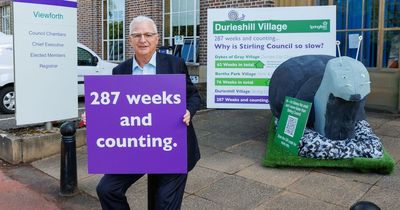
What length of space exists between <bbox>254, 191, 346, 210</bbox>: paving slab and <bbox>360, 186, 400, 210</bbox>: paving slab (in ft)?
1.26

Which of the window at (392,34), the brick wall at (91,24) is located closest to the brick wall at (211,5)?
the window at (392,34)

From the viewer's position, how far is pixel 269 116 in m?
8.14

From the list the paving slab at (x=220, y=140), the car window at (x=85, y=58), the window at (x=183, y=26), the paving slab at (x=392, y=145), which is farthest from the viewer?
the window at (x=183, y=26)

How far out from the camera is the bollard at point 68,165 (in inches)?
179

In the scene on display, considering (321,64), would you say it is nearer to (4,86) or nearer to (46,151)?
(46,151)

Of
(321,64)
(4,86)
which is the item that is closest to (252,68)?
(321,64)

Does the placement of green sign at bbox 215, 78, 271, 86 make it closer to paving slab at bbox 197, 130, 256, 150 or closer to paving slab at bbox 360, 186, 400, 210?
paving slab at bbox 197, 130, 256, 150

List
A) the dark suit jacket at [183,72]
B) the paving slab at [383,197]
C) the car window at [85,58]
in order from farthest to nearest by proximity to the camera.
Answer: the car window at [85,58] → the paving slab at [383,197] → the dark suit jacket at [183,72]

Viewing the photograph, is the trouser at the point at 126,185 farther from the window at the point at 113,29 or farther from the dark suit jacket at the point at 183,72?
the window at the point at 113,29

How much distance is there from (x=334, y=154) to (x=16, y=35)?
4.32m

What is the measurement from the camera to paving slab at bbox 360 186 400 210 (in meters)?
4.00

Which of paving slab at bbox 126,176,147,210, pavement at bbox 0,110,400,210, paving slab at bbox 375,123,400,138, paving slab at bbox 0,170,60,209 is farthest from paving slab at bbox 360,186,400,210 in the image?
paving slab at bbox 0,170,60,209

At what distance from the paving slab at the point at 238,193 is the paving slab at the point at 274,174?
122 mm

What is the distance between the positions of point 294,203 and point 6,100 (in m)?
7.65
